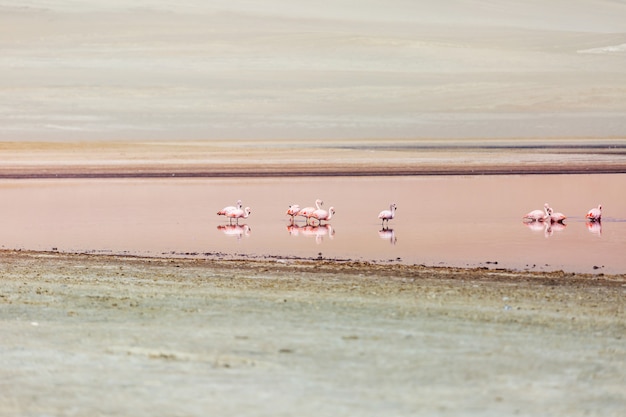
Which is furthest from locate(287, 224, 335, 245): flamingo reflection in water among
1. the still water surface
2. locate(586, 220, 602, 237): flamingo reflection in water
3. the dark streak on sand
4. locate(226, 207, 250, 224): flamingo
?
the dark streak on sand

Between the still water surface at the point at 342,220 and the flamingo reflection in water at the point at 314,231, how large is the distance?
3 centimetres

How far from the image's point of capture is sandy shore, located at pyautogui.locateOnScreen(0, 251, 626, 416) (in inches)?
247

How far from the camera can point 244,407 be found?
20.1 feet

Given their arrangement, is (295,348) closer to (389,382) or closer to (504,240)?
(389,382)

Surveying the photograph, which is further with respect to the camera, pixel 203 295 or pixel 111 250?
pixel 111 250

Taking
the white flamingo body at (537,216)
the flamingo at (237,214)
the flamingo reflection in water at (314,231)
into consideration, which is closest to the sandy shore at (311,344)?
the flamingo reflection in water at (314,231)

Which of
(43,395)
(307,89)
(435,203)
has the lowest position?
(43,395)

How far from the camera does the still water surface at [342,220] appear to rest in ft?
49.4

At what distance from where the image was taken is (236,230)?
18.1 metres

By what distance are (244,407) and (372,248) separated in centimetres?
944

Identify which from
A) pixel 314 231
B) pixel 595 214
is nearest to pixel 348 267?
pixel 314 231

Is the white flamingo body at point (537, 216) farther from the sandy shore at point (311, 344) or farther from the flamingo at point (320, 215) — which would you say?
the sandy shore at point (311, 344)

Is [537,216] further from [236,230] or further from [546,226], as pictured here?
[236,230]

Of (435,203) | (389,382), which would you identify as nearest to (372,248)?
(435,203)
